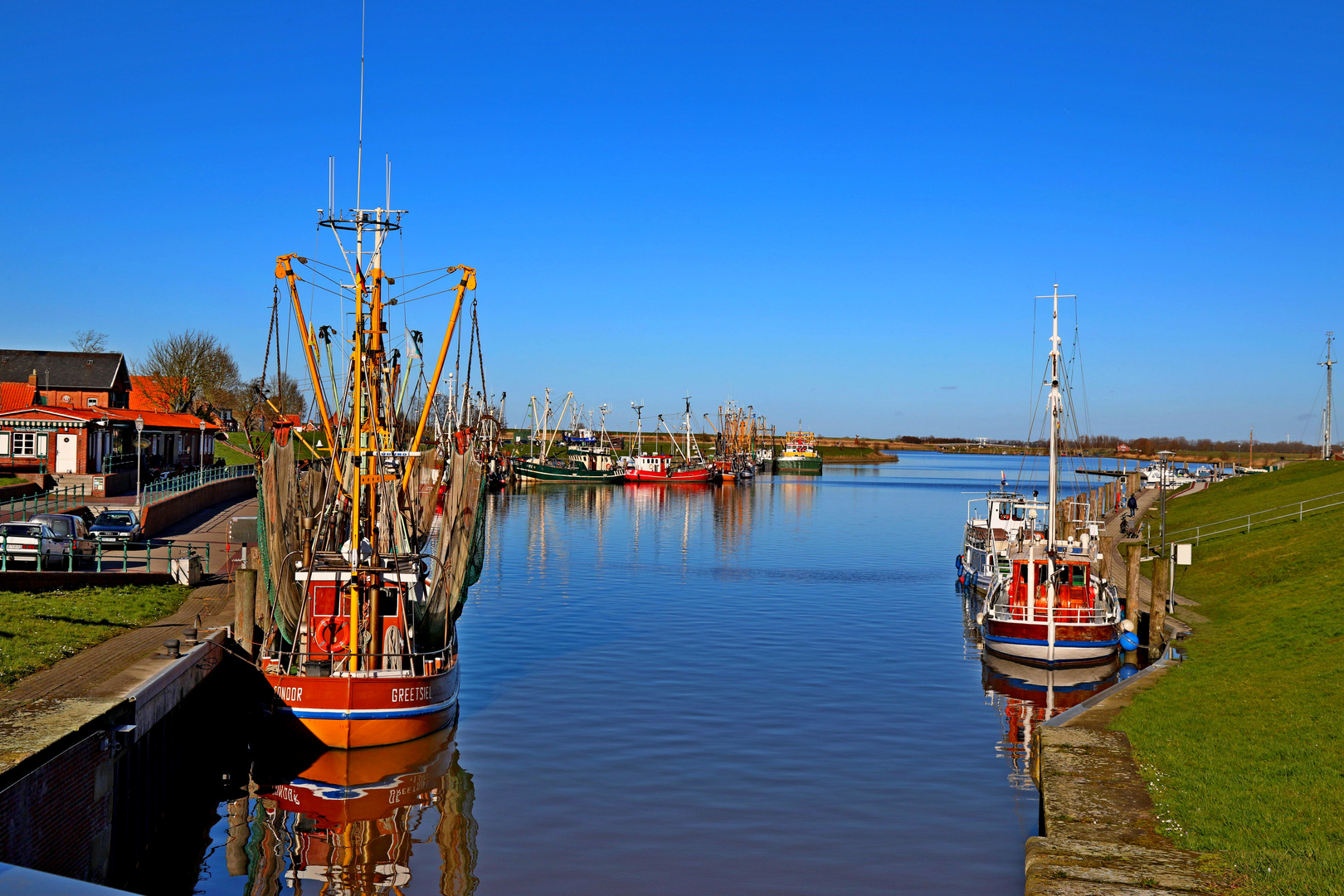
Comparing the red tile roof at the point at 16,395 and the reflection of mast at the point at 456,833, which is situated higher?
the red tile roof at the point at 16,395

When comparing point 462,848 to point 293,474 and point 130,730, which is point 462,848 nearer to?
point 130,730

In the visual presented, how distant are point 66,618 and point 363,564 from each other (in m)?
7.15

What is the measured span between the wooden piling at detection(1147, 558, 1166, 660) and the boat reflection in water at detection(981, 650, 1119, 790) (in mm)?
1324

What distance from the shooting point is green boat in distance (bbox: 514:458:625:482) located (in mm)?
142875

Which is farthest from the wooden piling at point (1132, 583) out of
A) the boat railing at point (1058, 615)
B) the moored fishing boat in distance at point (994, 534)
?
the moored fishing boat in distance at point (994, 534)

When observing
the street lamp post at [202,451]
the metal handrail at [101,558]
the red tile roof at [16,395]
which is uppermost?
the red tile roof at [16,395]

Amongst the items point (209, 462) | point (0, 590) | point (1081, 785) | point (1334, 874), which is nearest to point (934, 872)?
point (1081, 785)

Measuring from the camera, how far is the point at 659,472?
154m

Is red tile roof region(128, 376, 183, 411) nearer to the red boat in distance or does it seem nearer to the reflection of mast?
the red boat in distance

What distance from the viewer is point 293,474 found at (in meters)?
26.1

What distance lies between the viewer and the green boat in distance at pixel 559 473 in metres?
143

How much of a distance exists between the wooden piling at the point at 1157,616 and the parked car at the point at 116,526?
110 feet

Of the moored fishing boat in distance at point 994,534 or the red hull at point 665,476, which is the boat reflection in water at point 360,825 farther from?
the red hull at point 665,476

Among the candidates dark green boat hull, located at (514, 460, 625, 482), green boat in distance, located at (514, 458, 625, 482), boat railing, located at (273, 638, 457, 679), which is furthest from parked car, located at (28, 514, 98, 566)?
dark green boat hull, located at (514, 460, 625, 482)
